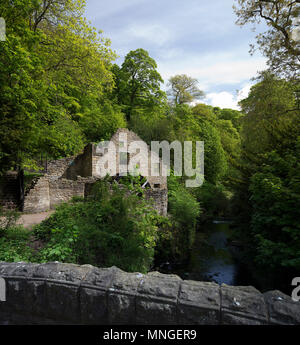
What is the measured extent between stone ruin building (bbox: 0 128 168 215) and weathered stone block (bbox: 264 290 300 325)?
748 centimetres

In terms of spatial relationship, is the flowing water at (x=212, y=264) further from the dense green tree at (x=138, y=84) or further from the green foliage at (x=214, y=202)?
the dense green tree at (x=138, y=84)

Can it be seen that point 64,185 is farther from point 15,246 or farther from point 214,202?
point 214,202

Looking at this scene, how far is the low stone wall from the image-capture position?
1.76 m

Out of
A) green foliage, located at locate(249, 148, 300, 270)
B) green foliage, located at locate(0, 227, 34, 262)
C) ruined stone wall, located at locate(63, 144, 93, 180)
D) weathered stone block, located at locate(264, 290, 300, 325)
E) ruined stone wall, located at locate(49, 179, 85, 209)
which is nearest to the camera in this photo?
weathered stone block, located at locate(264, 290, 300, 325)

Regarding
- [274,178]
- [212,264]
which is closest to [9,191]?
[212,264]

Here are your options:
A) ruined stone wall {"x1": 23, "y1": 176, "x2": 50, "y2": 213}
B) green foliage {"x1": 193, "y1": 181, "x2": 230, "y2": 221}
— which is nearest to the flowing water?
green foliage {"x1": 193, "y1": 181, "x2": 230, "y2": 221}

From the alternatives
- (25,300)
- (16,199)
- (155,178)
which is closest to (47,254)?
(25,300)

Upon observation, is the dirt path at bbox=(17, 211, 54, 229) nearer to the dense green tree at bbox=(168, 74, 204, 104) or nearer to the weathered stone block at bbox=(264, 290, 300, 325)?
the weathered stone block at bbox=(264, 290, 300, 325)

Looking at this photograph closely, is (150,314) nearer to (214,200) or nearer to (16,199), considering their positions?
(16,199)

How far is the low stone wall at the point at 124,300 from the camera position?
1765 mm

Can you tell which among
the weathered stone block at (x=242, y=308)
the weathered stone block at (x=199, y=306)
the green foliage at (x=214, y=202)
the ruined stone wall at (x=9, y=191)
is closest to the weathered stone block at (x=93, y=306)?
the weathered stone block at (x=199, y=306)

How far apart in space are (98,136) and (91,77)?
930cm

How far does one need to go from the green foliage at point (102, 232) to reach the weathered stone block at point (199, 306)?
360 centimetres

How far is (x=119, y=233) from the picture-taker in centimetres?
621
